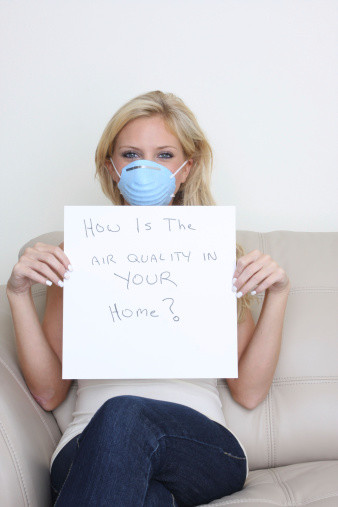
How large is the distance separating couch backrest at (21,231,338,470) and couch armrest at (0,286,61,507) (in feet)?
0.37

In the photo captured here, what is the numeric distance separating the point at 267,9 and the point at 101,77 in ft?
1.95

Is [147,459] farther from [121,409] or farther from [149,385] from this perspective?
[149,385]

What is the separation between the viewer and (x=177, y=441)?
0.94 m

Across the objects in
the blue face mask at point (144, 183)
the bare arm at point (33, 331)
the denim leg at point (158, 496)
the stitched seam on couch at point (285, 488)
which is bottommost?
the stitched seam on couch at point (285, 488)

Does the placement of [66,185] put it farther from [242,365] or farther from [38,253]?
[242,365]

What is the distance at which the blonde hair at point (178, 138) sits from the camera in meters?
1.33

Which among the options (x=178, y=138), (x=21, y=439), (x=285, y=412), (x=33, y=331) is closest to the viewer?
(x=21, y=439)

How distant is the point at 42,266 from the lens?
1.04 meters

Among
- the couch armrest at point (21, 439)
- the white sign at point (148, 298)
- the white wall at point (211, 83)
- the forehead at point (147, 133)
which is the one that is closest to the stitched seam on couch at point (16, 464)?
the couch armrest at point (21, 439)

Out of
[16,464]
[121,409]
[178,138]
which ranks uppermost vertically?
[178,138]

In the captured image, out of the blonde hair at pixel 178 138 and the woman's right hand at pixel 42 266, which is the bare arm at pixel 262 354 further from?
the woman's right hand at pixel 42 266

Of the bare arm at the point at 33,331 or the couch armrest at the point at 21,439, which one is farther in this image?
the bare arm at the point at 33,331

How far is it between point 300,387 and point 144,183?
610 mm

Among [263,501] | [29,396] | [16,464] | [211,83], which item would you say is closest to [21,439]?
[16,464]
